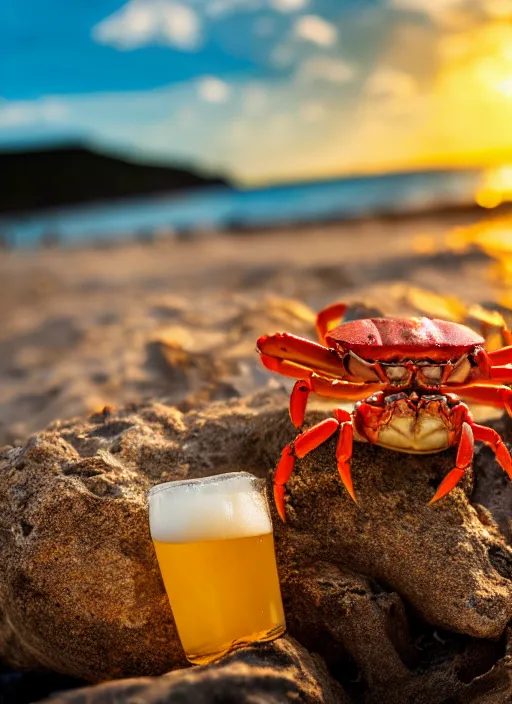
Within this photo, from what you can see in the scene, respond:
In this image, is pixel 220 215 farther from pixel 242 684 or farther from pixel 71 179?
pixel 242 684

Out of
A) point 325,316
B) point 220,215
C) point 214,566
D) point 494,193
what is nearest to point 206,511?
point 214,566

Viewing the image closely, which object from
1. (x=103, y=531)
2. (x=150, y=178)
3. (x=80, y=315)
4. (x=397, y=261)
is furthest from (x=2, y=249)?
(x=150, y=178)

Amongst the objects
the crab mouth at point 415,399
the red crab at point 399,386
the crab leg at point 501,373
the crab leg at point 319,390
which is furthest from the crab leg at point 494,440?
the crab leg at point 319,390

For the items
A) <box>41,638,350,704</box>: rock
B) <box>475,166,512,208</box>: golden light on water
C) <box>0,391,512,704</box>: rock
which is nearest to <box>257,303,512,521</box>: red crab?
<box>0,391,512,704</box>: rock

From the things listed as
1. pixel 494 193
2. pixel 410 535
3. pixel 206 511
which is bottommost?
pixel 494 193

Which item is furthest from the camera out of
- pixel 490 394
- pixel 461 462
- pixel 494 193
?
pixel 494 193

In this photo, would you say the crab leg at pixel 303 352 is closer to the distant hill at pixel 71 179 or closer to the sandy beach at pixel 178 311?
the sandy beach at pixel 178 311
